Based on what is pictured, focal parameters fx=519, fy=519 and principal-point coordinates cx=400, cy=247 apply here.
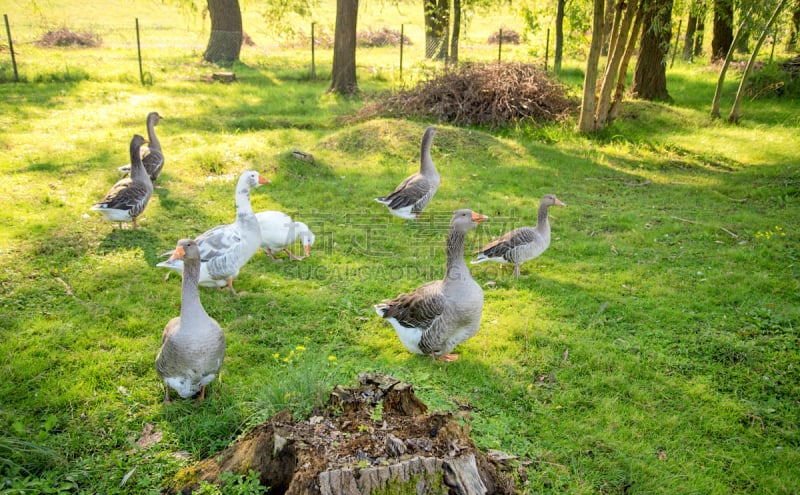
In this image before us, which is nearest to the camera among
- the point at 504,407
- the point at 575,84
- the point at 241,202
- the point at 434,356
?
the point at 504,407

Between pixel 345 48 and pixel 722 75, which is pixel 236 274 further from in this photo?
pixel 722 75

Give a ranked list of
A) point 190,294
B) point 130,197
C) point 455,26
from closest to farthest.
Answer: point 190,294 < point 130,197 < point 455,26

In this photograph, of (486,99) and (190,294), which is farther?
(486,99)

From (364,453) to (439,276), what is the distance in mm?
4869

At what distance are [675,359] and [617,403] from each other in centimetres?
123

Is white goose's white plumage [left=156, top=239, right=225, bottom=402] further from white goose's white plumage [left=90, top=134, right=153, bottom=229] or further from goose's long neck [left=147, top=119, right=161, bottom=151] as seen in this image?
goose's long neck [left=147, top=119, right=161, bottom=151]

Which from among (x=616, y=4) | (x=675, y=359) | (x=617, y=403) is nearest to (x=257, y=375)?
(x=617, y=403)

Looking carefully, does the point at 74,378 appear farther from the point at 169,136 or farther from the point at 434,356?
the point at 169,136

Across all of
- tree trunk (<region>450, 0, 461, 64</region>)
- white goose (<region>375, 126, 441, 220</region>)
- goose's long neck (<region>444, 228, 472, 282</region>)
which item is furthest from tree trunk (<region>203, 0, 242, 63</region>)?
goose's long neck (<region>444, 228, 472, 282</region>)

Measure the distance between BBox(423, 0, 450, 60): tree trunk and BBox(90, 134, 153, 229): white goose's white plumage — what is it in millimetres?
17248

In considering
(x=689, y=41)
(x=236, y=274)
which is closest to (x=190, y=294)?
(x=236, y=274)

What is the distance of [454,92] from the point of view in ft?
53.6

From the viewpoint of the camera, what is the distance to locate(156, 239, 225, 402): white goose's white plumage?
4.89 meters

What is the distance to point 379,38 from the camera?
34.9 meters
